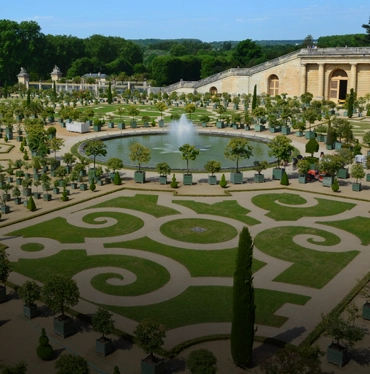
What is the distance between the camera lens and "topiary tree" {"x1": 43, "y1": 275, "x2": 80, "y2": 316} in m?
20.4

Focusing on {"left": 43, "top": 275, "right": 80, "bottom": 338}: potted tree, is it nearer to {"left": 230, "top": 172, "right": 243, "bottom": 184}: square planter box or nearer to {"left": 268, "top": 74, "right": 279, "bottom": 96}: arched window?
{"left": 230, "top": 172, "right": 243, "bottom": 184}: square planter box

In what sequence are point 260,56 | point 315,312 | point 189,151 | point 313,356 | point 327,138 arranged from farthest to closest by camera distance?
1. point 260,56
2. point 327,138
3. point 189,151
4. point 315,312
5. point 313,356

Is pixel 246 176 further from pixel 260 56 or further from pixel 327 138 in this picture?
pixel 260 56

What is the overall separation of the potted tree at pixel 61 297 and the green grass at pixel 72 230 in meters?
8.98

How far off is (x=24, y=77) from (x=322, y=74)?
64.6 m

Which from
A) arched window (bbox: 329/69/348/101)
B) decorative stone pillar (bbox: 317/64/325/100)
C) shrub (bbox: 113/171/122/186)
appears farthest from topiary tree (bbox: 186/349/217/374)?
arched window (bbox: 329/69/348/101)

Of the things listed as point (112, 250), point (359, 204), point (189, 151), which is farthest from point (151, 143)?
point (112, 250)

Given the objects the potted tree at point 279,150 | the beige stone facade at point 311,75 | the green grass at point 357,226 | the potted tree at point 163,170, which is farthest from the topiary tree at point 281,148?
the beige stone facade at point 311,75

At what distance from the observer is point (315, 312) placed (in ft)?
72.2

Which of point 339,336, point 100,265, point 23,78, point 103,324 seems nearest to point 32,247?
point 100,265

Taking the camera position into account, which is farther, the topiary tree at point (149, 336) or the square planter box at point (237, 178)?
the square planter box at point (237, 178)

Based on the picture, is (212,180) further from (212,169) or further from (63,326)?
(63,326)

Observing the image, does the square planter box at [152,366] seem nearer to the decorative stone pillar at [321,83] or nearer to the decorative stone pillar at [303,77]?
the decorative stone pillar at [321,83]

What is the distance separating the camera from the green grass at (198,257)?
25828 millimetres
